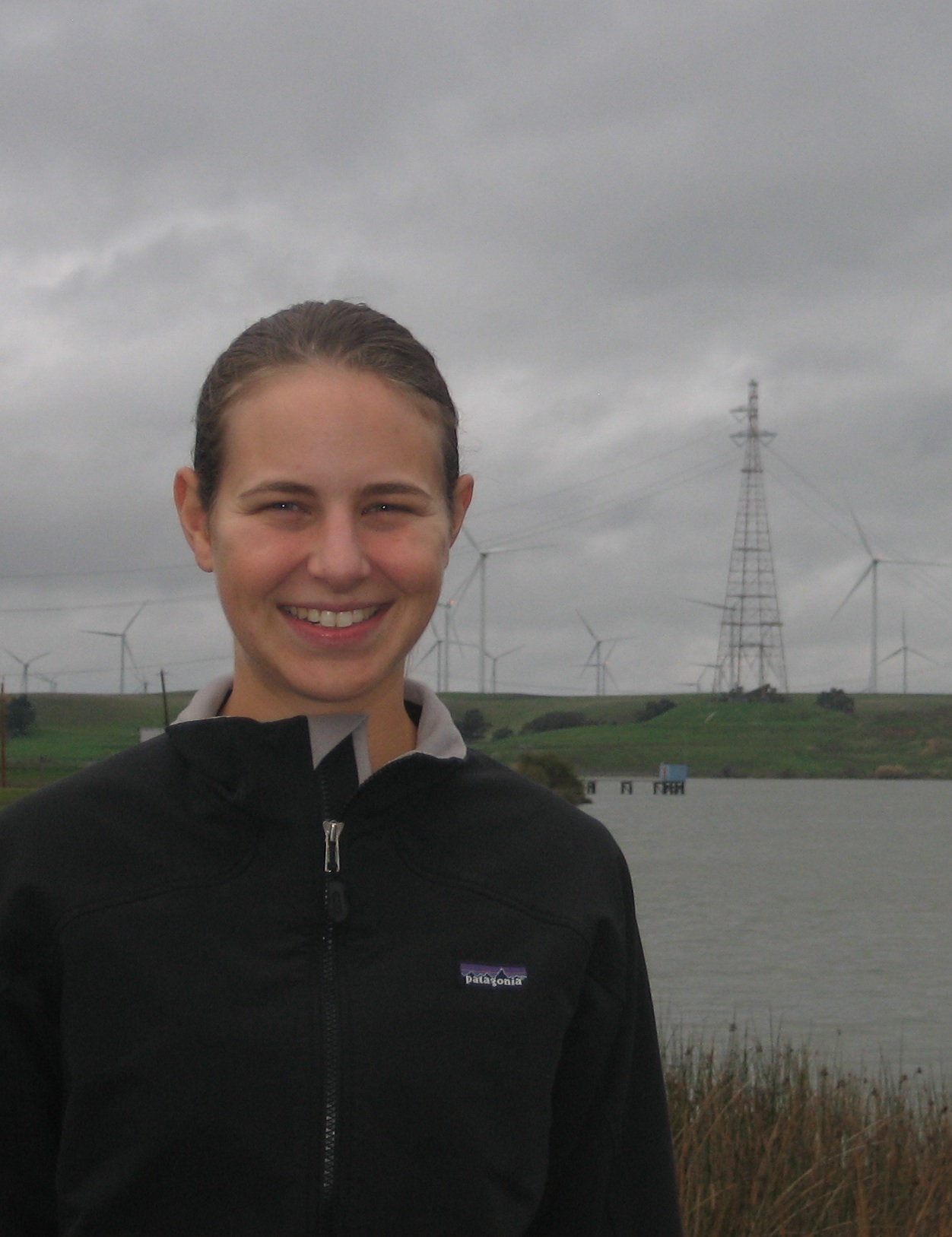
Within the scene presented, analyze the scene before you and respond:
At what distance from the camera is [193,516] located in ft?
10.0

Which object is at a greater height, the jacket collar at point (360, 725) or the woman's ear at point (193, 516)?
the woman's ear at point (193, 516)

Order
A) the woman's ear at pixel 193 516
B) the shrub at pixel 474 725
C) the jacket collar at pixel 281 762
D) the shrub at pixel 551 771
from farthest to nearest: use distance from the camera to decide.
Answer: the shrub at pixel 474 725, the shrub at pixel 551 771, the woman's ear at pixel 193 516, the jacket collar at pixel 281 762

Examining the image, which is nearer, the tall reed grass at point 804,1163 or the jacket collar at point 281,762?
the jacket collar at point 281,762

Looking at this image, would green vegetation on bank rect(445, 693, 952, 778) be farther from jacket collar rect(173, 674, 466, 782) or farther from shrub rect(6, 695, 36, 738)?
jacket collar rect(173, 674, 466, 782)

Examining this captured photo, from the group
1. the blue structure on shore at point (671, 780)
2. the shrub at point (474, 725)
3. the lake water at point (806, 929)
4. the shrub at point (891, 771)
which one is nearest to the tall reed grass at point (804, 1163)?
the lake water at point (806, 929)

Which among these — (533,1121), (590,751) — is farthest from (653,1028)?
(590,751)

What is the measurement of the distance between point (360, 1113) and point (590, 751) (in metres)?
176

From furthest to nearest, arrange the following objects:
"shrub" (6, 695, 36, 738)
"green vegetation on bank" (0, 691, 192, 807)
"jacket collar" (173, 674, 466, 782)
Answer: "shrub" (6, 695, 36, 738), "green vegetation on bank" (0, 691, 192, 807), "jacket collar" (173, 674, 466, 782)

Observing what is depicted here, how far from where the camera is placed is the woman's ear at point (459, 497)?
3141 millimetres

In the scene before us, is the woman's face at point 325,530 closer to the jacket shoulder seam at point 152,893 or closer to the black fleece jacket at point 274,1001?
the black fleece jacket at point 274,1001

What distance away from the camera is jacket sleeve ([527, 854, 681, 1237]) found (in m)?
2.99

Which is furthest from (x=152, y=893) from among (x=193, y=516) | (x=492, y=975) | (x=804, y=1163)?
(x=804, y=1163)

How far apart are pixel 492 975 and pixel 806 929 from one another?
4284cm

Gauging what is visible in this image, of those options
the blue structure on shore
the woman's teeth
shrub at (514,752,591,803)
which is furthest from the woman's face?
the blue structure on shore
